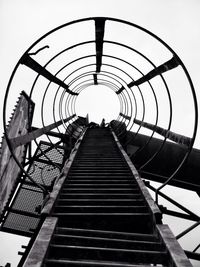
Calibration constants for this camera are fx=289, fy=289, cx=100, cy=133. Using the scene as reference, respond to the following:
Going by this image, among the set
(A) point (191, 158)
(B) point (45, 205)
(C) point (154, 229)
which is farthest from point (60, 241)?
(A) point (191, 158)

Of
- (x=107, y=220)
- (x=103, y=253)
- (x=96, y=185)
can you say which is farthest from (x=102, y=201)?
(x=103, y=253)

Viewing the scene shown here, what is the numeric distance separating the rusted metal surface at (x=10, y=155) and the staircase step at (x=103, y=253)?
350 centimetres

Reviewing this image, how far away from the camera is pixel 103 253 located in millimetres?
2820

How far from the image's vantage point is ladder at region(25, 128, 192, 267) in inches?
108

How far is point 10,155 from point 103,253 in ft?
14.2

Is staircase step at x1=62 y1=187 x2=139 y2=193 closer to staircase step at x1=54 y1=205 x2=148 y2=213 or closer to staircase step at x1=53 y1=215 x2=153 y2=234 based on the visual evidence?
staircase step at x1=54 y1=205 x2=148 y2=213

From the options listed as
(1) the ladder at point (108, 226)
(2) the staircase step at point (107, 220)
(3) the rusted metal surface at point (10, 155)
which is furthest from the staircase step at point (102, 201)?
(3) the rusted metal surface at point (10, 155)

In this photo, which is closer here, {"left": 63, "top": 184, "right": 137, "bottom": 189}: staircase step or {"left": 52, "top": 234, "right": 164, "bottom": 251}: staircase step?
{"left": 52, "top": 234, "right": 164, "bottom": 251}: staircase step

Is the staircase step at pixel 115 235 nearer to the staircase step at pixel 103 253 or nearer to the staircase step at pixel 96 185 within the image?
the staircase step at pixel 103 253

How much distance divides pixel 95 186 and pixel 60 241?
6.86 ft

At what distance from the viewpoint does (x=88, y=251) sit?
2809 millimetres

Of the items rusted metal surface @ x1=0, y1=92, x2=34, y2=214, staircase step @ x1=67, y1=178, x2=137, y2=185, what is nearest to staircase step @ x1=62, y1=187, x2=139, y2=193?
staircase step @ x1=67, y1=178, x2=137, y2=185

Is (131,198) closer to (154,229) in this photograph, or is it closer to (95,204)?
(95,204)

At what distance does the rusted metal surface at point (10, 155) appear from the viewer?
20.1 ft
